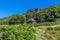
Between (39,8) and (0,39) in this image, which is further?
(39,8)

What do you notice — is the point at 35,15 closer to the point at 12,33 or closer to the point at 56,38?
the point at 56,38

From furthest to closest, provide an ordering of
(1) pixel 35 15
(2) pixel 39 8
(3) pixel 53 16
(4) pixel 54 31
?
1. (2) pixel 39 8
2. (1) pixel 35 15
3. (3) pixel 53 16
4. (4) pixel 54 31

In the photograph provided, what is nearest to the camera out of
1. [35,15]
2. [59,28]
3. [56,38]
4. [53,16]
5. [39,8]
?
[56,38]

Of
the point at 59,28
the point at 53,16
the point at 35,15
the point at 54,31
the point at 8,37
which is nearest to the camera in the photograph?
the point at 8,37

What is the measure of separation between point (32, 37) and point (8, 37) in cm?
587

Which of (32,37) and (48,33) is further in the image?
(48,33)

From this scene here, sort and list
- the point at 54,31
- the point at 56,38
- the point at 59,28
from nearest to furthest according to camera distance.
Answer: the point at 56,38
the point at 54,31
the point at 59,28

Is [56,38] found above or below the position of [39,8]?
below

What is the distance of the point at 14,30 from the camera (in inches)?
1507

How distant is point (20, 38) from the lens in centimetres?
3866

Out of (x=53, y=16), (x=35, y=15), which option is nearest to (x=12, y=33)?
(x=53, y=16)

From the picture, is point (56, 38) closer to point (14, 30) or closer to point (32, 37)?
point (32, 37)

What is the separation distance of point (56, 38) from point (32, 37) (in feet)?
37.4

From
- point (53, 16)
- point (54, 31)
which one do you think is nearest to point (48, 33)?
point (54, 31)
